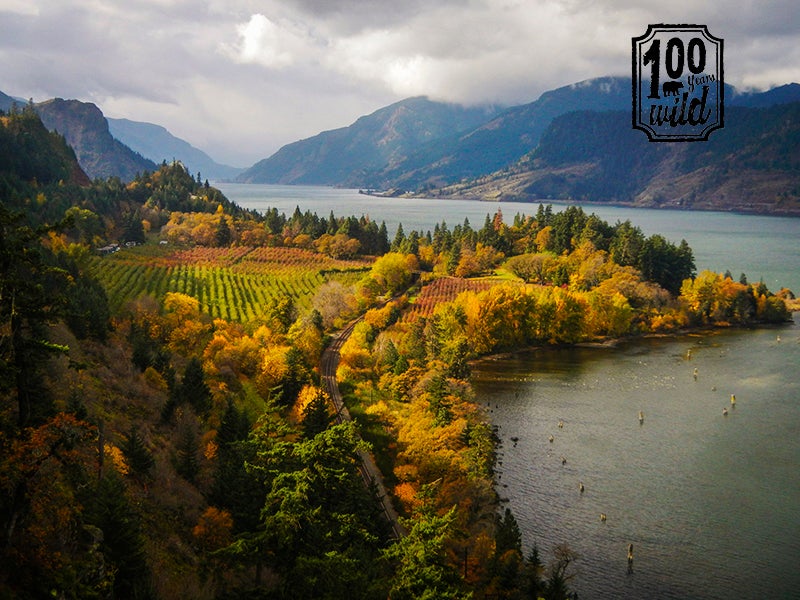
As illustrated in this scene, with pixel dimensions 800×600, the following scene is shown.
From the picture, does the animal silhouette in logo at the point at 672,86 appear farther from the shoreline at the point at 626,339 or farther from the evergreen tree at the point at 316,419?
the shoreline at the point at 626,339

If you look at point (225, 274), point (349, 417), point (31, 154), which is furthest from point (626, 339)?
point (31, 154)

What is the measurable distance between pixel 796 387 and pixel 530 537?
54.1m

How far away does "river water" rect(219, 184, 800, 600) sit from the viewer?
42281 millimetres

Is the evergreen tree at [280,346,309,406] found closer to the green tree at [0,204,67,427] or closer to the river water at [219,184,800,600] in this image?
the river water at [219,184,800,600]

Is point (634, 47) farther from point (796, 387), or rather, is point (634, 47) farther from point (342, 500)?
point (796, 387)

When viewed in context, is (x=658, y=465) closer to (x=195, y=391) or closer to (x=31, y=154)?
(x=195, y=391)

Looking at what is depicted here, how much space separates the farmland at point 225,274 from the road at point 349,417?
14.5 meters

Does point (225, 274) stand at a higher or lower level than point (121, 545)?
higher

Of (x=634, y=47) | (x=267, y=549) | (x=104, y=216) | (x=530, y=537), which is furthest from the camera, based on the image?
(x=104, y=216)

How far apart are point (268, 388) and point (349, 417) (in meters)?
10.00

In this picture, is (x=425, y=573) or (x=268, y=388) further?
(x=268, y=388)

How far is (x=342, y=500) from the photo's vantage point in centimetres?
3177

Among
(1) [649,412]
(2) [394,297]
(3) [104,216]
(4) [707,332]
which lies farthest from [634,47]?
(3) [104,216]

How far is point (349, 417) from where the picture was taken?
6159cm
